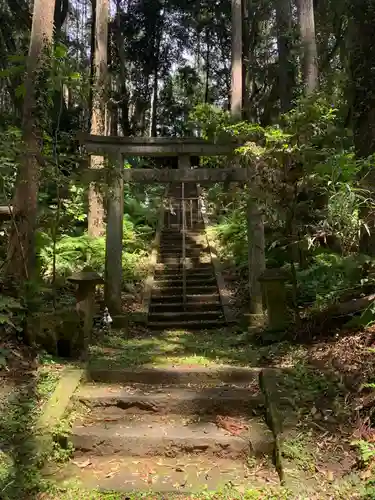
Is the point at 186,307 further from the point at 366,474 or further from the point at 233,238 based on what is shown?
the point at 366,474

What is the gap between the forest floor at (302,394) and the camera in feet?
10.4

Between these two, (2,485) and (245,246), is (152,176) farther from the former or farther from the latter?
(2,485)

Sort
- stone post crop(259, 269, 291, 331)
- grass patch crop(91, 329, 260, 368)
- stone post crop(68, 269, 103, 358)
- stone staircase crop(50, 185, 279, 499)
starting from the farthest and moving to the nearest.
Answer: stone post crop(259, 269, 291, 331) < stone post crop(68, 269, 103, 358) < grass patch crop(91, 329, 260, 368) < stone staircase crop(50, 185, 279, 499)

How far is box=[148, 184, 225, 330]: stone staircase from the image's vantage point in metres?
8.48

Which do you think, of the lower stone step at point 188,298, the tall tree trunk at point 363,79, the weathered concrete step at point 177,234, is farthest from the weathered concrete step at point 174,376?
the weathered concrete step at point 177,234

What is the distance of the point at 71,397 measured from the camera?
4.27 meters

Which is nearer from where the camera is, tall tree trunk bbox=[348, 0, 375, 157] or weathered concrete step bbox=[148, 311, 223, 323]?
tall tree trunk bbox=[348, 0, 375, 157]

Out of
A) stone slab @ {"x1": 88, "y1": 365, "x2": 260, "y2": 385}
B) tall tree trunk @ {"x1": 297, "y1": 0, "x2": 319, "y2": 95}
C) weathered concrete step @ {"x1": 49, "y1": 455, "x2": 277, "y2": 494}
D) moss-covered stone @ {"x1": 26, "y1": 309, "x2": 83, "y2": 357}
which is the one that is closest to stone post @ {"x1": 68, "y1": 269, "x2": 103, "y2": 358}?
moss-covered stone @ {"x1": 26, "y1": 309, "x2": 83, "y2": 357}

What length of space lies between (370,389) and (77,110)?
643 inches

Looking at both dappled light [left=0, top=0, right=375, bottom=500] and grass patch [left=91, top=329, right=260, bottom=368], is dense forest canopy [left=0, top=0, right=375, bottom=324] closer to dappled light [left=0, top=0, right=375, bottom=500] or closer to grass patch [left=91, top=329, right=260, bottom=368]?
dappled light [left=0, top=0, right=375, bottom=500]

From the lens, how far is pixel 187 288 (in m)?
9.77

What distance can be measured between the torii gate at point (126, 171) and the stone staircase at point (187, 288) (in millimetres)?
1247

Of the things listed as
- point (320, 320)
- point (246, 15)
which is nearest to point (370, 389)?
point (320, 320)

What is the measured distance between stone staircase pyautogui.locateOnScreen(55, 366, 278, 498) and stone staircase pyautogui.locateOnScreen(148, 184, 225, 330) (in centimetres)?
324
